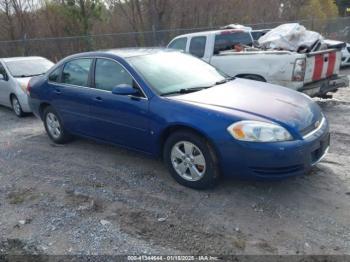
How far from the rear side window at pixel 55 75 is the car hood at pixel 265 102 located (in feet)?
8.18

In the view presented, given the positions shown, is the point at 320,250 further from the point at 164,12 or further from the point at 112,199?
the point at 164,12

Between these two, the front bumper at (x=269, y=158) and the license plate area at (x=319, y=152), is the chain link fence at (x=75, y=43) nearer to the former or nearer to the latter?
the license plate area at (x=319, y=152)

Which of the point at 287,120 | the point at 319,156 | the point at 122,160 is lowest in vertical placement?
the point at 122,160

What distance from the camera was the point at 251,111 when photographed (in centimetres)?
387

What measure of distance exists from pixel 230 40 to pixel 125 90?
5134mm

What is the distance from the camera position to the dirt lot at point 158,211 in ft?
10.7

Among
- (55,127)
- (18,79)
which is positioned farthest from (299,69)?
(18,79)

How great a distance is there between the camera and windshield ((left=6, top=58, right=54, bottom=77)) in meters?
9.15

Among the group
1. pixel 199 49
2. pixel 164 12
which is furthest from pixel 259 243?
pixel 164 12

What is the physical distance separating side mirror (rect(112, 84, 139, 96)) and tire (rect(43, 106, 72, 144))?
1805 mm

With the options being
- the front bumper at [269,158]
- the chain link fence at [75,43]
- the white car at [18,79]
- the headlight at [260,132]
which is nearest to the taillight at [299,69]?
the front bumper at [269,158]

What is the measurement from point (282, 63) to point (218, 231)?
4.60 meters

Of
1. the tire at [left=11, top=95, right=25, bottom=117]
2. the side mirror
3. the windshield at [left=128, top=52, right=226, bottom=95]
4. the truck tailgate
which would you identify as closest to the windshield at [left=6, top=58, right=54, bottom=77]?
the tire at [left=11, top=95, right=25, bottom=117]

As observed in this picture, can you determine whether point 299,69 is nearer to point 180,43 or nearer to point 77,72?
point 180,43
